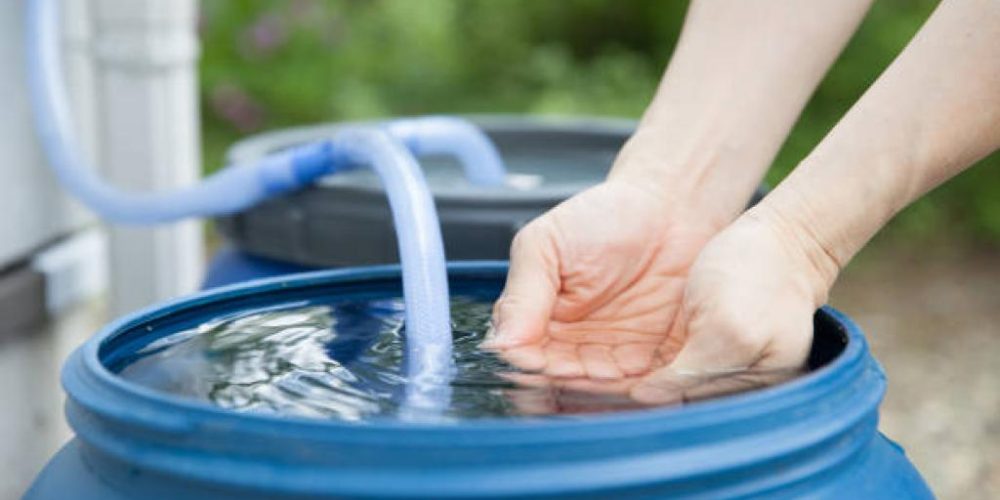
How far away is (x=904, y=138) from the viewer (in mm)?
1242

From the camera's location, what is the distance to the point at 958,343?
12.4 feet

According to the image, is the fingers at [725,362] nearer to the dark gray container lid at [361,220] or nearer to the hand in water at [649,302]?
the hand in water at [649,302]

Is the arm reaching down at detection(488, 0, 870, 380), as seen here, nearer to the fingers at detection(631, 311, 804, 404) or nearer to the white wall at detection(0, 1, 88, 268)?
the fingers at detection(631, 311, 804, 404)

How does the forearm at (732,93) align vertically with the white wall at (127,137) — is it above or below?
above

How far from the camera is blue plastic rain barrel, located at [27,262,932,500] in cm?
88

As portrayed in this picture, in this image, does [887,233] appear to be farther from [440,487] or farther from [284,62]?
[440,487]

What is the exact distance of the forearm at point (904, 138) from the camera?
123 centimetres

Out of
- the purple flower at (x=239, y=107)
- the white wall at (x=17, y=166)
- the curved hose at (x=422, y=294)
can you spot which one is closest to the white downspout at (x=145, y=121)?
the white wall at (x=17, y=166)

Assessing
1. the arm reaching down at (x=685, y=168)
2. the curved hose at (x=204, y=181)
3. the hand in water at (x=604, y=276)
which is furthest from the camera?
the curved hose at (x=204, y=181)

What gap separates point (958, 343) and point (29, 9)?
2.56 m

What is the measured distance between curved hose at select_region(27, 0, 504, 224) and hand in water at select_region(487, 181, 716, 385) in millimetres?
472

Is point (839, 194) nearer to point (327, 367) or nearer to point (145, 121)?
point (327, 367)

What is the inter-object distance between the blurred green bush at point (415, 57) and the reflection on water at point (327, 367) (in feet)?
10.6

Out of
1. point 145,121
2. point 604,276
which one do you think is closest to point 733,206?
point 604,276
